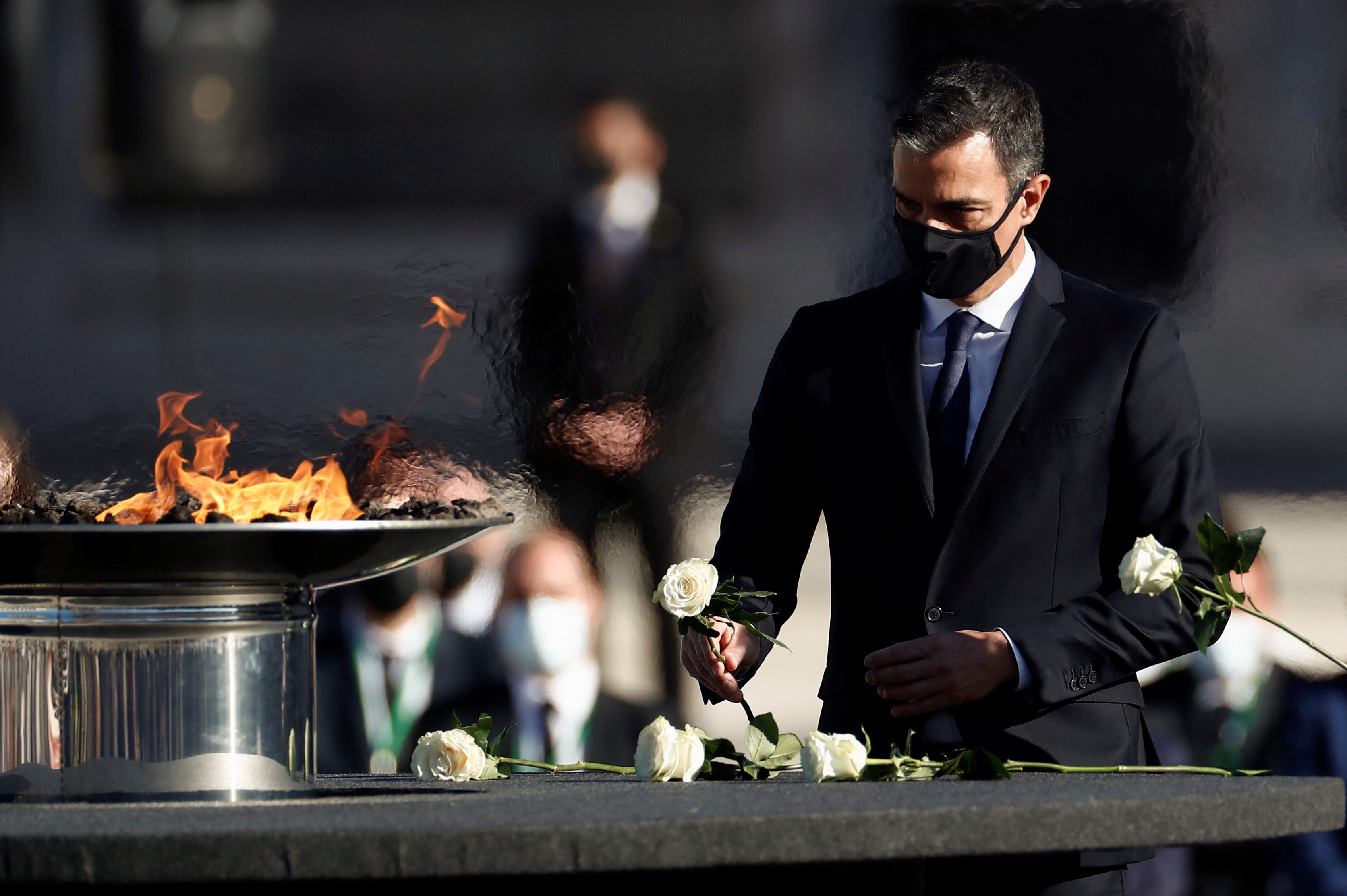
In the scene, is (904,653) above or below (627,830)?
above

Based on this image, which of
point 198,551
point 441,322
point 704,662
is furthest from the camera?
point 441,322

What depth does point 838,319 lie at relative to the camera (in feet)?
6.55

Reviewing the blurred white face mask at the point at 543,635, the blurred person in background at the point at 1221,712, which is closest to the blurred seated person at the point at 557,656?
the blurred white face mask at the point at 543,635

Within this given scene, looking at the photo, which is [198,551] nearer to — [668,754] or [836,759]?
[668,754]

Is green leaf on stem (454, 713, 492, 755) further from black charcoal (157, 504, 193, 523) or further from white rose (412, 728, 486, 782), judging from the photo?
black charcoal (157, 504, 193, 523)

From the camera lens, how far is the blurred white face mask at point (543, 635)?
3.33m

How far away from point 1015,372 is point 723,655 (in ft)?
1.52

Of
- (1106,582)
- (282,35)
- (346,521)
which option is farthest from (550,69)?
(346,521)

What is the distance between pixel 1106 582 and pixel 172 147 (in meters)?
2.46

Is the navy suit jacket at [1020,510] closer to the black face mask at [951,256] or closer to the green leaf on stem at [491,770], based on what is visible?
the black face mask at [951,256]

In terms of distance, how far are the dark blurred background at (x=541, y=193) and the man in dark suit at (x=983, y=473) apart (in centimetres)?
144

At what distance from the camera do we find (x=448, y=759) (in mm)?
1505

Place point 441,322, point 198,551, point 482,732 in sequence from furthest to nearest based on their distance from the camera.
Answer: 1. point 441,322
2. point 482,732
3. point 198,551

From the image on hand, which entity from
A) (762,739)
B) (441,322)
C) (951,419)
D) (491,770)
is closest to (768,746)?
(762,739)
